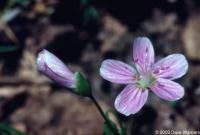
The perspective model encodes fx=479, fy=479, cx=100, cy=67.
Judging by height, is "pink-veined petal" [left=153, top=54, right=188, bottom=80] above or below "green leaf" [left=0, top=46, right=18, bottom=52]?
above

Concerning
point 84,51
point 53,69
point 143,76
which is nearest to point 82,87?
point 53,69

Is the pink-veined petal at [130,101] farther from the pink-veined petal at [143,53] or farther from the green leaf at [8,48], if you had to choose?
A: the green leaf at [8,48]

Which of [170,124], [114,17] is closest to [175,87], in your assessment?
[170,124]

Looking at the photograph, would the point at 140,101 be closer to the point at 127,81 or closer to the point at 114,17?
the point at 127,81

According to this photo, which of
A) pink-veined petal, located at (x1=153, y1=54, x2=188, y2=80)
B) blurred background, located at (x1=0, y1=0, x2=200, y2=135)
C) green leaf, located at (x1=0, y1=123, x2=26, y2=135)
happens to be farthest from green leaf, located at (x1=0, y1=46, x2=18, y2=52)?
pink-veined petal, located at (x1=153, y1=54, x2=188, y2=80)

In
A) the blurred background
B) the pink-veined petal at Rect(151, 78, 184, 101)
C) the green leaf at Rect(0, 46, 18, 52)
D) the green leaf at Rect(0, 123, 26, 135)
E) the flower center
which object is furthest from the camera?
the green leaf at Rect(0, 46, 18, 52)

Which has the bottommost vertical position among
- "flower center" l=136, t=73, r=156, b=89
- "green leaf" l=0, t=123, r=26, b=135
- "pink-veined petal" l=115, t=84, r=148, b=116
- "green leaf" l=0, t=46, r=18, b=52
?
"green leaf" l=0, t=46, r=18, b=52

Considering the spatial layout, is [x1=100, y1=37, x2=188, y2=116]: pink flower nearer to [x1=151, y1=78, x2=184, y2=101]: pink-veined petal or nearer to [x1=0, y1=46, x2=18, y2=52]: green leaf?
[x1=151, y1=78, x2=184, y2=101]: pink-veined petal
